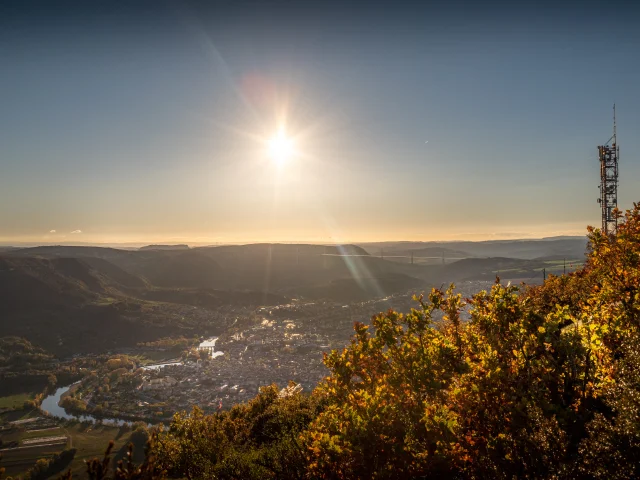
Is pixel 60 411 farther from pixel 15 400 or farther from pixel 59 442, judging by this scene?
pixel 59 442

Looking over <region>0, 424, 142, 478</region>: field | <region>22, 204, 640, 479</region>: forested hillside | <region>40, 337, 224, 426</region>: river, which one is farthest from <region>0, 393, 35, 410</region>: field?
<region>22, 204, 640, 479</region>: forested hillside

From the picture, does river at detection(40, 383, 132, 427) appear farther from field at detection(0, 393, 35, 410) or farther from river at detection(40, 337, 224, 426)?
field at detection(0, 393, 35, 410)

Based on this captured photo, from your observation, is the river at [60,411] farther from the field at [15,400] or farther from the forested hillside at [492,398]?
the forested hillside at [492,398]

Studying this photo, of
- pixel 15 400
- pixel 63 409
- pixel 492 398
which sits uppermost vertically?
pixel 492 398

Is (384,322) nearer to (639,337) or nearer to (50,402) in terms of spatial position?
(639,337)

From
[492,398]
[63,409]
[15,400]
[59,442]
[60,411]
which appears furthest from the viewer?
[15,400]

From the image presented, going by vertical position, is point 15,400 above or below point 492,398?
below

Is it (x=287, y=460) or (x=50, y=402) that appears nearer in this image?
(x=287, y=460)

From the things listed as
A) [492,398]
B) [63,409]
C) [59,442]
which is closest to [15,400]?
[63,409]

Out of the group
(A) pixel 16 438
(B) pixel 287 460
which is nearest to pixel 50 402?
(A) pixel 16 438
